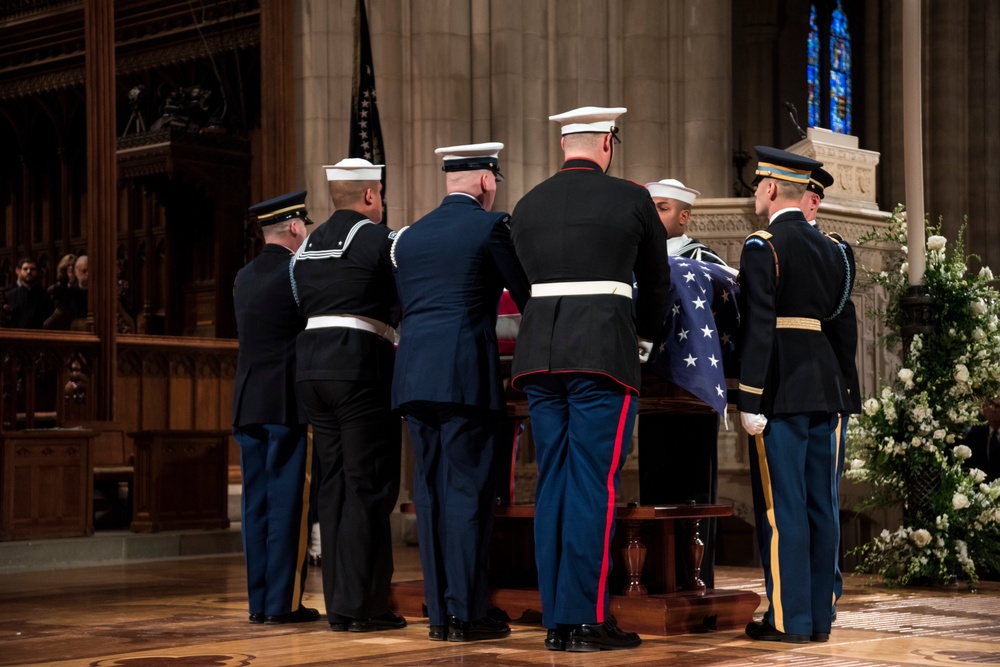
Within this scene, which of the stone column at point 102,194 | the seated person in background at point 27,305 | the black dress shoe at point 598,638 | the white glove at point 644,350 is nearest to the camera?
the black dress shoe at point 598,638

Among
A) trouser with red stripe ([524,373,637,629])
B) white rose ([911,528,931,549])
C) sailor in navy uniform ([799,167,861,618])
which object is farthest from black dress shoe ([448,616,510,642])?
white rose ([911,528,931,549])

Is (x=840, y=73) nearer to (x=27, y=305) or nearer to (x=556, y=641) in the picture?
(x=27, y=305)

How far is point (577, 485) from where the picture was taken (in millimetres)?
4898

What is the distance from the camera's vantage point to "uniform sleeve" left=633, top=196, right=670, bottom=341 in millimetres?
4953

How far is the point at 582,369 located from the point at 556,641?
882mm

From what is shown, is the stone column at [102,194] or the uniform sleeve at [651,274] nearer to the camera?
the uniform sleeve at [651,274]

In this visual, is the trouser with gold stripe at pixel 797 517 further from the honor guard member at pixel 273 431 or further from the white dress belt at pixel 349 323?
the honor guard member at pixel 273 431

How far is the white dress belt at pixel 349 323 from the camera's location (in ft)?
18.1

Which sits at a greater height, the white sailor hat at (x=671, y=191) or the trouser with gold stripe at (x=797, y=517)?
the white sailor hat at (x=671, y=191)

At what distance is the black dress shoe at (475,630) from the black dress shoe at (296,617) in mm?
845

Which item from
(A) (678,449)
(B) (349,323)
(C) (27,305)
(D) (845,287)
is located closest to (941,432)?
(A) (678,449)

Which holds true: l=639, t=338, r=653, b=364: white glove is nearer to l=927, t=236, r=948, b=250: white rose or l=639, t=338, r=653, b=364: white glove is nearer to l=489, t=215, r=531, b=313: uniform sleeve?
l=489, t=215, r=531, b=313: uniform sleeve

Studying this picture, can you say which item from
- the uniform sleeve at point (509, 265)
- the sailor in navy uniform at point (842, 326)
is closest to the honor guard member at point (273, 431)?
the uniform sleeve at point (509, 265)

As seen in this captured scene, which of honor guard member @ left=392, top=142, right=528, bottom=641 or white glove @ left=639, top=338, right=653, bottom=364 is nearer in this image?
honor guard member @ left=392, top=142, right=528, bottom=641
